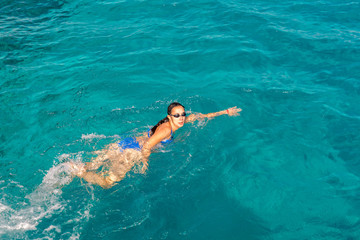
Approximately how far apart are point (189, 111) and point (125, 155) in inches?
Answer: 106

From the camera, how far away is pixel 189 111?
8719mm

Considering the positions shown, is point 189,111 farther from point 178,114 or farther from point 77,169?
point 77,169

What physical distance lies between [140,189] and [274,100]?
5.14 meters

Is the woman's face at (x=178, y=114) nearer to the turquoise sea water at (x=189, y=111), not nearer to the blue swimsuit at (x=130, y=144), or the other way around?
the blue swimsuit at (x=130, y=144)

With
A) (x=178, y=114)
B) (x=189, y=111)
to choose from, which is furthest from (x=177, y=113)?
(x=189, y=111)

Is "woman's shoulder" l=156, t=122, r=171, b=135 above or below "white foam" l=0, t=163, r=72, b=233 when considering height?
above

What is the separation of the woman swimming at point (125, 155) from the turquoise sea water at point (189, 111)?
24 cm

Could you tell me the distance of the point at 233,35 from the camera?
12.5 meters

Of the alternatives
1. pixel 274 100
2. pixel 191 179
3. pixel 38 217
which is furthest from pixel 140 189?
pixel 274 100

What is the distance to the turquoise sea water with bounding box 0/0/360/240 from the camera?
19.3ft

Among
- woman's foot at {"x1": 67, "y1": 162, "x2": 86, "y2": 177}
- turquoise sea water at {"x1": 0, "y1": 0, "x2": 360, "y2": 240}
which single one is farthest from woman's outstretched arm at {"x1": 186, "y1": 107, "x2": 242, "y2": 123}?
woman's foot at {"x1": 67, "y1": 162, "x2": 86, "y2": 177}

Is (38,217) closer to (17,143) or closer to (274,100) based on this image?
(17,143)

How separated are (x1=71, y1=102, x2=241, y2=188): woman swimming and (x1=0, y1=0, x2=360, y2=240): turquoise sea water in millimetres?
236

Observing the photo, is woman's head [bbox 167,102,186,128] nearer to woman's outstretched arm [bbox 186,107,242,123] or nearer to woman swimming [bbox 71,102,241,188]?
woman swimming [bbox 71,102,241,188]
